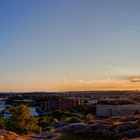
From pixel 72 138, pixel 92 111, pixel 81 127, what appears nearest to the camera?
pixel 72 138

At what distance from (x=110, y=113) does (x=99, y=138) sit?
107m

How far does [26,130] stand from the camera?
5541 centimetres

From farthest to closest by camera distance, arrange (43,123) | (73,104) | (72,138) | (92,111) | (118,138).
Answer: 1. (73,104)
2. (92,111)
3. (43,123)
4. (72,138)
5. (118,138)

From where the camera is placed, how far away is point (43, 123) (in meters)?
85.1

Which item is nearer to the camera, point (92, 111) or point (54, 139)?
point (54, 139)

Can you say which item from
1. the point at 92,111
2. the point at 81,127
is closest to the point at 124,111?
the point at 92,111

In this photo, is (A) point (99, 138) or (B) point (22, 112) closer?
(A) point (99, 138)

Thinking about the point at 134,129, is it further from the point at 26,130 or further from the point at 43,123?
the point at 43,123

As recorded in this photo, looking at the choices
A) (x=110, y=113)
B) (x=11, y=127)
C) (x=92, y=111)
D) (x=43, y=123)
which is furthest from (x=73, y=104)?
(x=11, y=127)

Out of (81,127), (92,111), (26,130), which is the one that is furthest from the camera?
(92,111)

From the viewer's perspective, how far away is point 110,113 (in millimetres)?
143000

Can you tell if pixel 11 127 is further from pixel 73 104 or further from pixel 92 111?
pixel 73 104

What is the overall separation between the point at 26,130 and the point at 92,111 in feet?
329

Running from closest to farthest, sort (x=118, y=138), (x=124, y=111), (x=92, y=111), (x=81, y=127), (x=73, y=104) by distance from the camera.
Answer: (x=118, y=138), (x=81, y=127), (x=124, y=111), (x=92, y=111), (x=73, y=104)
